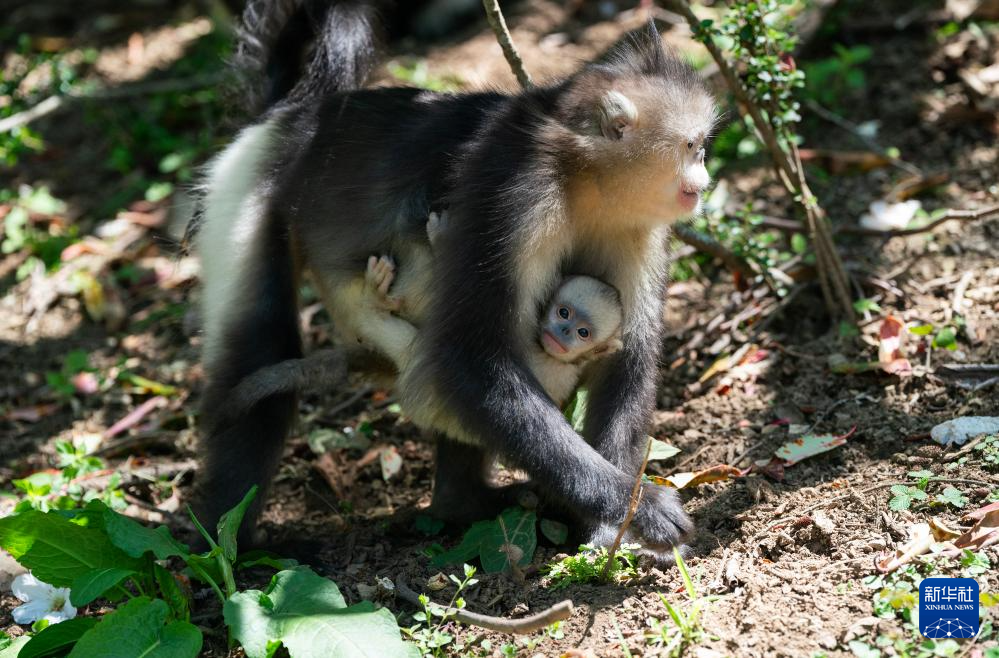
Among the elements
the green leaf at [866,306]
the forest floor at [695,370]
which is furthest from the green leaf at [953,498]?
the green leaf at [866,306]

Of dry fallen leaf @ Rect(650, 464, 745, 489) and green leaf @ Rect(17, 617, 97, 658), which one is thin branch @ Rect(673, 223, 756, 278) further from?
green leaf @ Rect(17, 617, 97, 658)

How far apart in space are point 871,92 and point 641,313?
3.42 m

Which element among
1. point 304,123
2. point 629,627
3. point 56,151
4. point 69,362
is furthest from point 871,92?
point 56,151

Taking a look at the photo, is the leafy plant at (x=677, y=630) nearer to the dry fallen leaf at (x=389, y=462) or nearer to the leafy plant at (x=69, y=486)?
the dry fallen leaf at (x=389, y=462)

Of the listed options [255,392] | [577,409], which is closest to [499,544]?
[577,409]

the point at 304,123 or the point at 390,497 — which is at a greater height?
the point at 304,123

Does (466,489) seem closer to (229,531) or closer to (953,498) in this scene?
(229,531)

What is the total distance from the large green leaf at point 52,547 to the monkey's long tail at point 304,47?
7.40 feet

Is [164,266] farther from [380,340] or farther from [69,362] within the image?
[380,340]

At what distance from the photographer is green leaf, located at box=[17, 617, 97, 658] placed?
134 inches

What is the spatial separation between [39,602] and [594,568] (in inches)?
81.2

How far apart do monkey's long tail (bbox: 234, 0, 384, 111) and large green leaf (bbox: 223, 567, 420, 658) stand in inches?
95.7

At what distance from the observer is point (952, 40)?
6.84 meters

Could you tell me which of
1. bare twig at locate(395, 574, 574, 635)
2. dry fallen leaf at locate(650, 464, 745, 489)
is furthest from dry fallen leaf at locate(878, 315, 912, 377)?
bare twig at locate(395, 574, 574, 635)
